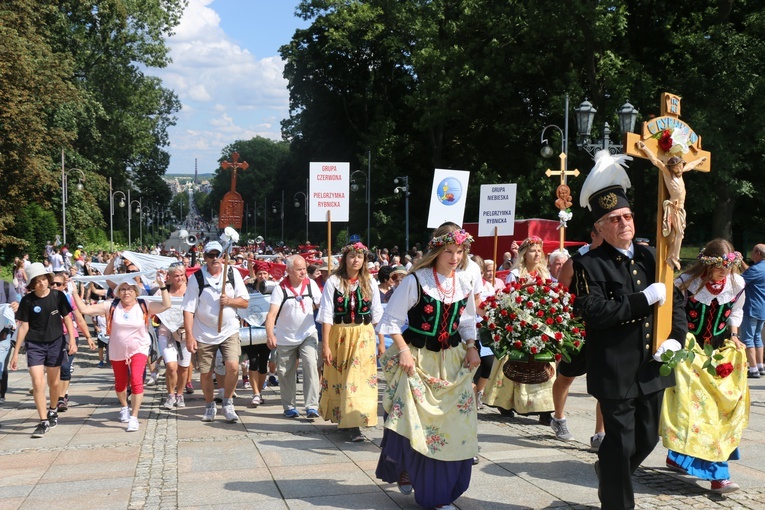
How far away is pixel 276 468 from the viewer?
21.8 ft

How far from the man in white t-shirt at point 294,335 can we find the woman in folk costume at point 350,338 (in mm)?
796

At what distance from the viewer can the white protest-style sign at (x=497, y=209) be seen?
12.6 metres

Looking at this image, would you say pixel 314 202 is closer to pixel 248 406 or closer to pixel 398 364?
pixel 248 406

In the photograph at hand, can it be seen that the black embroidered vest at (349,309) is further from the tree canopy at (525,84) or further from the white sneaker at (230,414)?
the tree canopy at (525,84)

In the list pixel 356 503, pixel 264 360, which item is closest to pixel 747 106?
pixel 264 360

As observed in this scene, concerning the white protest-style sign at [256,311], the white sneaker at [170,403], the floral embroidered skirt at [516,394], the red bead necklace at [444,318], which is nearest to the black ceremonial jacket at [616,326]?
the red bead necklace at [444,318]

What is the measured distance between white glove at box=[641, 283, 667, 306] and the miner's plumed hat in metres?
0.51

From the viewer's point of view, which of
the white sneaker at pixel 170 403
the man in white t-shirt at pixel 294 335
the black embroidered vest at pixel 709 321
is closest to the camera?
the black embroidered vest at pixel 709 321

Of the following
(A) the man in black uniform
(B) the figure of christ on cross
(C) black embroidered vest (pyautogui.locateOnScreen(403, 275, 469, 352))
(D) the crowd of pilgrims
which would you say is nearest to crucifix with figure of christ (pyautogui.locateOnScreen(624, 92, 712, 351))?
(B) the figure of christ on cross

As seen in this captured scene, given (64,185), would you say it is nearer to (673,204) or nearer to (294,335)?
(294,335)

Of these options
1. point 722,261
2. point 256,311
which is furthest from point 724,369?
point 256,311

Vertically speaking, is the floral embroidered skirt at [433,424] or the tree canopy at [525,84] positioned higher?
the tree canopy at [525,84]

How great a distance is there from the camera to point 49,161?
3794 cm

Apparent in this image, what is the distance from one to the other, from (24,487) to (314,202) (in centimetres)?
604
